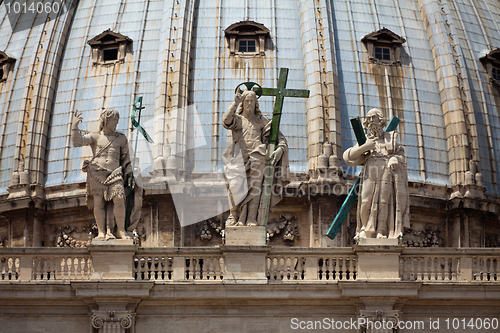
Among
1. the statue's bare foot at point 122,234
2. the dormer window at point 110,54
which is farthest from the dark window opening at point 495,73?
the statue's bare foot at point 122,234

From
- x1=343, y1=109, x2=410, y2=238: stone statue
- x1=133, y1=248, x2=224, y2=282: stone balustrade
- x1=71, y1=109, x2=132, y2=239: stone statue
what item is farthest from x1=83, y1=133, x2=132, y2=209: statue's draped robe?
x1=343, y1=109, x2=410, y2=238: stone statue

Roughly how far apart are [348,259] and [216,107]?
15786 mm

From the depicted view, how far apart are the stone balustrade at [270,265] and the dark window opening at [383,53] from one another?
18351mm

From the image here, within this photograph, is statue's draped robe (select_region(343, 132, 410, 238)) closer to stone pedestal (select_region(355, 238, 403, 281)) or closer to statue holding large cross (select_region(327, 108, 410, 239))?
statue holding large cross (select_region(327, 108, 410, 239))

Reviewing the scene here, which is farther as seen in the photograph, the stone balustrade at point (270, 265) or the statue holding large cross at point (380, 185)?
the statue holding large cross at point (380, 185)

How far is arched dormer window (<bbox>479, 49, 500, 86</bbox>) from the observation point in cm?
4897

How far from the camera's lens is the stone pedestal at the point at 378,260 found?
3025cm

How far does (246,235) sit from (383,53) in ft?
62.4

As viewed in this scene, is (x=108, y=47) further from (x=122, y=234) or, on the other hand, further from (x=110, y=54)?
(x=122, y=234)

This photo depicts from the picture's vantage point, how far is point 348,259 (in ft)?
101

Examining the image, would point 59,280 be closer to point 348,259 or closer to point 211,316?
point 211,316

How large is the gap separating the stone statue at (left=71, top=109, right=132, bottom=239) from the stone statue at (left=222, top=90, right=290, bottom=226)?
2514 millimetres

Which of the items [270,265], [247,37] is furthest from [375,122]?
[247,37]

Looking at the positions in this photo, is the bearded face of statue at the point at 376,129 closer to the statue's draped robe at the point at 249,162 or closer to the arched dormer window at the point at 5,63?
the statue's draped robe at the point at 249,162
